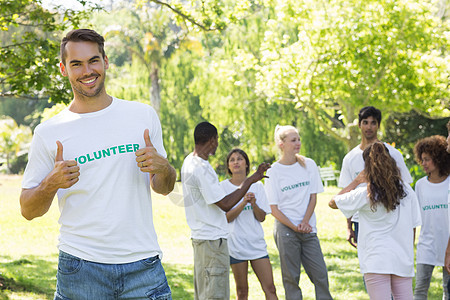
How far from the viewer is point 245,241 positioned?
6.64 meters

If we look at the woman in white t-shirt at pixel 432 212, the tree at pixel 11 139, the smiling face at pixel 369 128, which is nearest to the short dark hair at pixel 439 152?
the woman in white t-shirt at pixel 432 212

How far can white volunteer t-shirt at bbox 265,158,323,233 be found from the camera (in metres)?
7.12

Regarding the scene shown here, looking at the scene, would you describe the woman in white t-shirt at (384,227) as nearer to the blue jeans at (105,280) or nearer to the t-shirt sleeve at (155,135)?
the t-shirt sleeve at (155,135)

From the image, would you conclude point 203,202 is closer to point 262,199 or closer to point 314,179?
point 262,199

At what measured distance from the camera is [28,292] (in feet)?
28.3

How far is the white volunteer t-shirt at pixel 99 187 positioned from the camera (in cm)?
308

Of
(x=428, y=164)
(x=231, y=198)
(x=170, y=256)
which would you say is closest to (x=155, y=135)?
(x=231, y=198)

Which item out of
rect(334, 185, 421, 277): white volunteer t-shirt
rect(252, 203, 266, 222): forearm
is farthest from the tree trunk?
rect(334, 185, 421, 277): white volunteer t-shirt

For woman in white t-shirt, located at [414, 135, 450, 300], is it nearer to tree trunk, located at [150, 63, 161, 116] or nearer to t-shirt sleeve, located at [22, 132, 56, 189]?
t-shirt sleeve, located at [22, 132, 56, 189]

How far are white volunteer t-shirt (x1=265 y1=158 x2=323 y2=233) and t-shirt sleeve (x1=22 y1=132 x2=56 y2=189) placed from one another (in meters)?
4.22

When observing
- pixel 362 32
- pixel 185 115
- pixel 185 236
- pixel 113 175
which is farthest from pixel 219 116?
pixel 113 175

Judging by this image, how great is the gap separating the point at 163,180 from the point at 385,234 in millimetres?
2791

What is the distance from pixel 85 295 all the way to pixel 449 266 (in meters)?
3.28

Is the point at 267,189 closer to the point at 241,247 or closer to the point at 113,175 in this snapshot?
the point at 241,247
